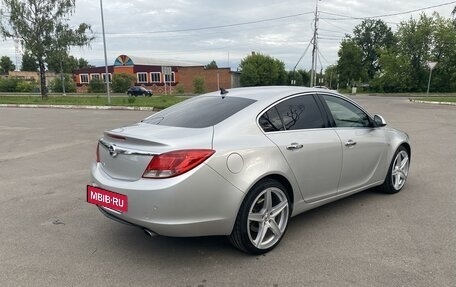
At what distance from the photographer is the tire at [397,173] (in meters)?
4.98

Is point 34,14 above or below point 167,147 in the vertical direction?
above

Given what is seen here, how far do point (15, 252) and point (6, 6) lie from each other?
36019 millimetres

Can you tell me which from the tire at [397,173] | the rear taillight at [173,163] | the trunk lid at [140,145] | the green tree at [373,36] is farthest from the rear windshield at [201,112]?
the green tree at [373,36]

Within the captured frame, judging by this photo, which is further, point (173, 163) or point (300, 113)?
point (300, 113)

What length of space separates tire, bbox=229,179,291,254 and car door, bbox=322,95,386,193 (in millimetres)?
983

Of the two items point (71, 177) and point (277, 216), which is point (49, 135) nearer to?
point (71, 177)

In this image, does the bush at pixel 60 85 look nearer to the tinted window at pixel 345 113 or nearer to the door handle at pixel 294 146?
the tinted window at pixel 345 113

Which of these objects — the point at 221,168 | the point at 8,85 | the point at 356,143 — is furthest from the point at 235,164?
the point at 8,85

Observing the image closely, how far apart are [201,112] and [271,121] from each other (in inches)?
28.6

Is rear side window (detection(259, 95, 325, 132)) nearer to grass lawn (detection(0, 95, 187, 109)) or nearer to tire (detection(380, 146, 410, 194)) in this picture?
tire (detection(380, 146, 410, 194))

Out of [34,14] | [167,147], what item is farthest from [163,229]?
[34,14]

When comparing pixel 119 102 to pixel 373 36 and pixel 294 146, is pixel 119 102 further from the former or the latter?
pixel 373 36

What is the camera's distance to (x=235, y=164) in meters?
3.11

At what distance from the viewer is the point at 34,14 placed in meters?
32.4
